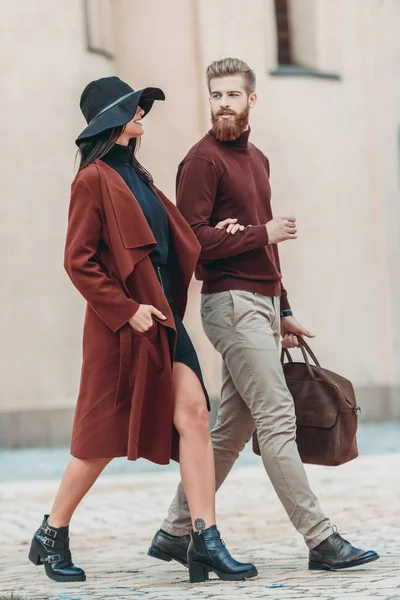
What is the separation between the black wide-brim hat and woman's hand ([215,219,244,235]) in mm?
545

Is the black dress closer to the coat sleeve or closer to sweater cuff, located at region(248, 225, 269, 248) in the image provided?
the coat sleeve

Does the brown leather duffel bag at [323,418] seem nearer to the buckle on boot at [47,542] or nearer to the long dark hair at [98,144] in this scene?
the buckle on boot at [47,542]

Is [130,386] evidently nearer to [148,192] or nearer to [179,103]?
[148,192]

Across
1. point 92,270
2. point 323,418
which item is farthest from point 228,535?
point 92,270

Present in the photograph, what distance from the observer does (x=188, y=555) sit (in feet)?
15.6

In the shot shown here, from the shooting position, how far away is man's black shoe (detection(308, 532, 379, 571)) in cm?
476

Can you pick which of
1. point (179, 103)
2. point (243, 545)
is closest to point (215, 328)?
point (243, 545)

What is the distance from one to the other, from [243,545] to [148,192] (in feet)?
6.70

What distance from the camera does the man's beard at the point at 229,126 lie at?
505 cm

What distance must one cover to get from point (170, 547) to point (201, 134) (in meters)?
10.3

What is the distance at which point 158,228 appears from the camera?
4.86 meters

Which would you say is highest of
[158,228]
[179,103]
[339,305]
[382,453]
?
[179,103]

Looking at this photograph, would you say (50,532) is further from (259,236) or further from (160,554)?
(259,236)

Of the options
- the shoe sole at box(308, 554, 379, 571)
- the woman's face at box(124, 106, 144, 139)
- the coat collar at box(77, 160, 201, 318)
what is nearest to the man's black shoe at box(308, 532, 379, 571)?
the shoe sole at box(308, 554, 379, 571)
